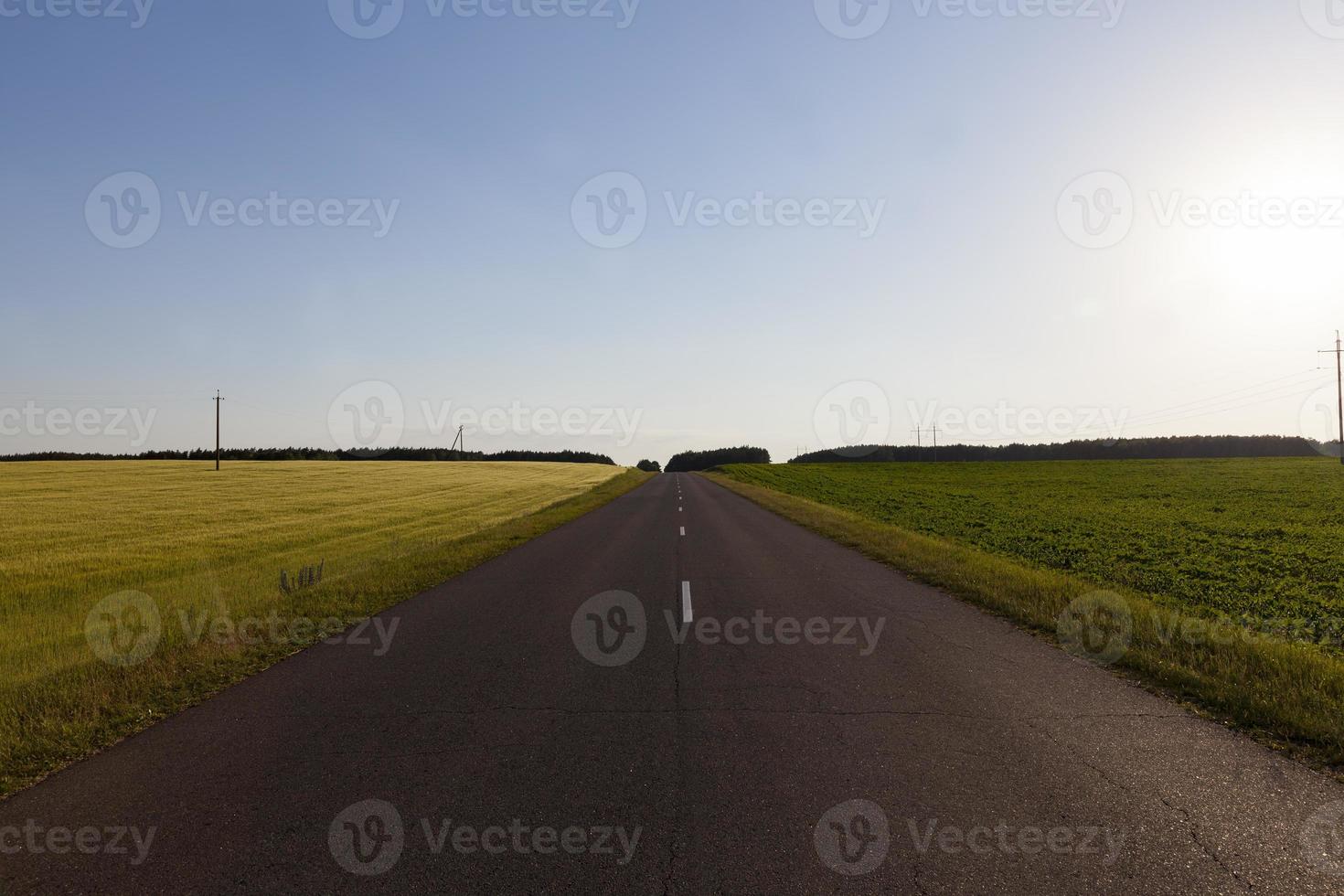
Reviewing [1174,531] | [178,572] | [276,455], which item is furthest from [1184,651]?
[276,455]

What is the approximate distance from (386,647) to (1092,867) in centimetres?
680

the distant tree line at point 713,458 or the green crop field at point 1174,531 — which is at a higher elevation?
the distant tree line at point 713,458

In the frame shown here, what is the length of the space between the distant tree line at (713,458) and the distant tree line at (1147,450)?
5805 cm

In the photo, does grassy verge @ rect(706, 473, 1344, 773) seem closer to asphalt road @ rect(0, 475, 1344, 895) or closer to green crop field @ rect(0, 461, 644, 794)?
asphalt road @ rect(0, 475, 1344, 895)

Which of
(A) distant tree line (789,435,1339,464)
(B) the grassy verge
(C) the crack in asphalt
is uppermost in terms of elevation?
(A) distant tree line (789,435,1339,464)

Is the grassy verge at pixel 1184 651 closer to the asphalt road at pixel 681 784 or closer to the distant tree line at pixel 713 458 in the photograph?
the asphalt road at pixel 681 784

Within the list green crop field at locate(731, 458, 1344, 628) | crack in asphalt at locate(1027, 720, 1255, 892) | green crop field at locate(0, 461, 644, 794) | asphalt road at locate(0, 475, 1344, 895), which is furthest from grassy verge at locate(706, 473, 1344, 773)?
green crop field at locate(0, 461, 644, 794)

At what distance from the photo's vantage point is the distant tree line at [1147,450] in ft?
324

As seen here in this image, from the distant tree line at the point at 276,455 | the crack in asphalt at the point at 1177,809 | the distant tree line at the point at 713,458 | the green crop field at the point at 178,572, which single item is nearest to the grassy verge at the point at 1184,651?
the crack in asphalt at the point at 1177,809

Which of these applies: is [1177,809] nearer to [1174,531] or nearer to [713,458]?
[1174,531]

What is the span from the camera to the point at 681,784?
4328 mm

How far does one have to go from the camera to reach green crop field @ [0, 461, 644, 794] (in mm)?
6094

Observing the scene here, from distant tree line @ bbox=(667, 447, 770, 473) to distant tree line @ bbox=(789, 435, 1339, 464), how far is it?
2285 inches

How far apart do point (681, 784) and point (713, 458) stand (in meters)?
185
